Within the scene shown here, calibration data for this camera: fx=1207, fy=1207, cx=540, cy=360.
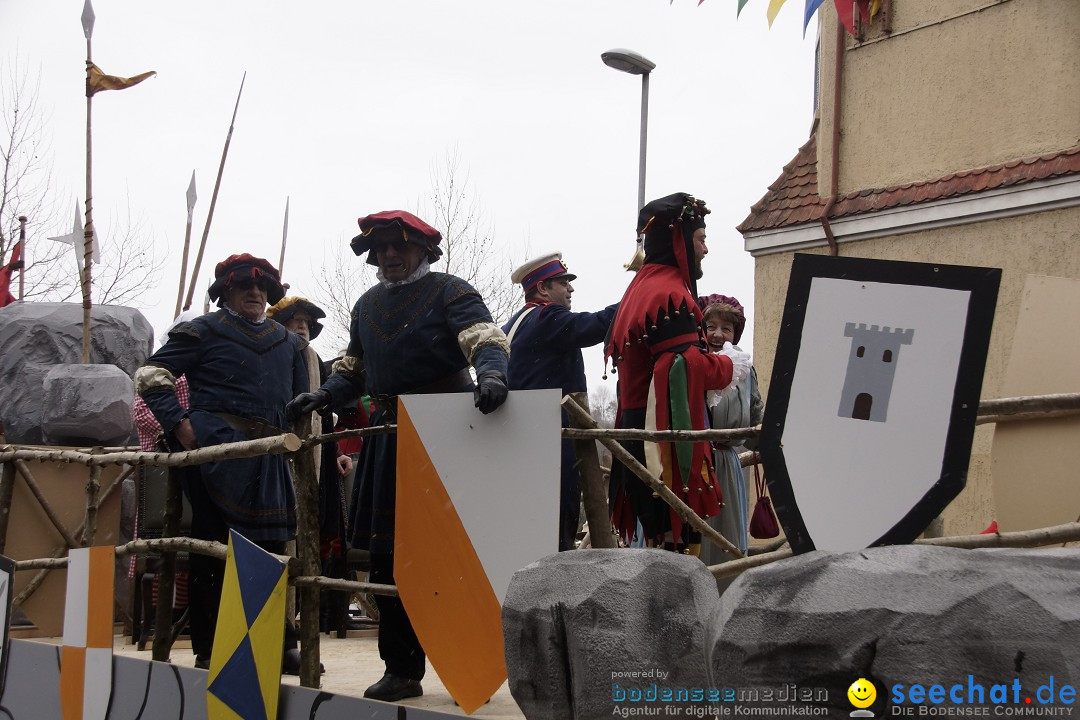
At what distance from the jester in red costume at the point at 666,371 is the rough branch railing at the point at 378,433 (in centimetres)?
30

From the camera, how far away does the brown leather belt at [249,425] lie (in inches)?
186

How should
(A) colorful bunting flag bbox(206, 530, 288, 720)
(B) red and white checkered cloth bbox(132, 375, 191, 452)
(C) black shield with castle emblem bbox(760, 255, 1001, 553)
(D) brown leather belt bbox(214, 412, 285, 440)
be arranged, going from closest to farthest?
(C) black shield with castle emblem bbox(760, 255, 1001, 553) → (A) colorful bunting flag bbox(206, 530, 288, 720) → (D) brown leather belt bbox(214, 412, 285, 440) → (B) red and white checkered cloth bbox(132, 375, 191, 452)

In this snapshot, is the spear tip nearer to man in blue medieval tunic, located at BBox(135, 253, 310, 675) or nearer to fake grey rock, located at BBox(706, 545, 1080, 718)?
man in blue medieval tunic, located at BBox(135, 253, 310, 675)

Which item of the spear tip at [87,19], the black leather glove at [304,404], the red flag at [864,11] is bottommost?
the black leather glove at [304,404]

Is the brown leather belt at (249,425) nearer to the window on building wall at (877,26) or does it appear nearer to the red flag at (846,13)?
the red flag at (846,13)

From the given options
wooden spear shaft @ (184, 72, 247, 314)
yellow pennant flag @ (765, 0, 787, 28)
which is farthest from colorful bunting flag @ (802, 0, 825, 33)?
wooden spear shaft @ (184, 72, 247, 314)

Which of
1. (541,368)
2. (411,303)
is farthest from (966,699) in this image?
(541,368)

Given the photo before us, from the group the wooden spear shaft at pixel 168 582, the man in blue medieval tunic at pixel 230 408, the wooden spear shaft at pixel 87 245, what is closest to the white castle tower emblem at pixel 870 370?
the man in blue medieval tunic at pixel 230 408

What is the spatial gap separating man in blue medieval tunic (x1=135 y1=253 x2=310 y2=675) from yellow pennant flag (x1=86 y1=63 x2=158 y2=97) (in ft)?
10.8

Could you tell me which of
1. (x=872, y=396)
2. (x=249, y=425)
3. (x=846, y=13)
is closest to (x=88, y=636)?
(x=249, y=425)

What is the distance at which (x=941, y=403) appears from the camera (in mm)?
2143

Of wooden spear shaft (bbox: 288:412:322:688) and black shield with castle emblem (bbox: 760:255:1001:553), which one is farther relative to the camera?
wooden spear shaft (bbox: 288:412:322:688)

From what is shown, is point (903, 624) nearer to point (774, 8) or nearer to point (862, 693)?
point (862, 693)

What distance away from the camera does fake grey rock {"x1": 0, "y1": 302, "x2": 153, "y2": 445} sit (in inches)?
316
